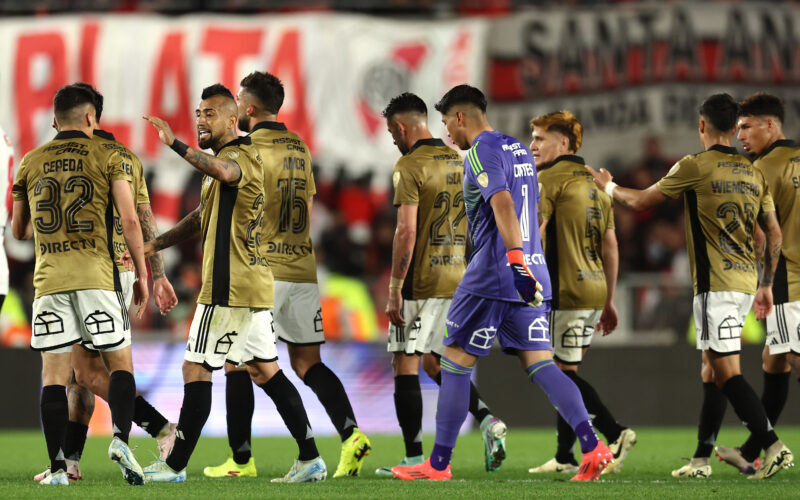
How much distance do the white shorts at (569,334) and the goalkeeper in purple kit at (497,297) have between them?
139 cm

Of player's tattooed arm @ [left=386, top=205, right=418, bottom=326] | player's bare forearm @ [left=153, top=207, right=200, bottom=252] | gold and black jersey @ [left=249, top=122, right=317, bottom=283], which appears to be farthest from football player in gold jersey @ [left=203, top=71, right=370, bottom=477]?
player's bare forearm @ [left=153, top=207, right=200, bottom=252]

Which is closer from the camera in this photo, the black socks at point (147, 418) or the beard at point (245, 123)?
the black socks at point (147, 418)

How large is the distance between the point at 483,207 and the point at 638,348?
7.32 metres

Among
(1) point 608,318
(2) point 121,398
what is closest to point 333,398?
(2) point 121,398

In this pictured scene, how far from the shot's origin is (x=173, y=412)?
1273cm

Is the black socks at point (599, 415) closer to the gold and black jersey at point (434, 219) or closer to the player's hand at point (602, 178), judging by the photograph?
the gold and black jersey at point (434, 219)

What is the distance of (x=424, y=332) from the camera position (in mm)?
7816

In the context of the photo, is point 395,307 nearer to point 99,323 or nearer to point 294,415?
point 294,415

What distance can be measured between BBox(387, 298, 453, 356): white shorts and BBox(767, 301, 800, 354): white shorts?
2180mm

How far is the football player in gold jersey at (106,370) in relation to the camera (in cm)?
678

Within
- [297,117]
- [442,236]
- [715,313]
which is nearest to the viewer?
[715,313]

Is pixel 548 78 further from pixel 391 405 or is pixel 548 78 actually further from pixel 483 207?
pixel 483 207

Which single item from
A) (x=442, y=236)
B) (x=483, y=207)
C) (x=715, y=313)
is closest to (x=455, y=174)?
(x=442, y=236)

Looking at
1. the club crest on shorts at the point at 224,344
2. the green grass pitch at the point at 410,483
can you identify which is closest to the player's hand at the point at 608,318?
the green grass pitch at the point at 410,483
